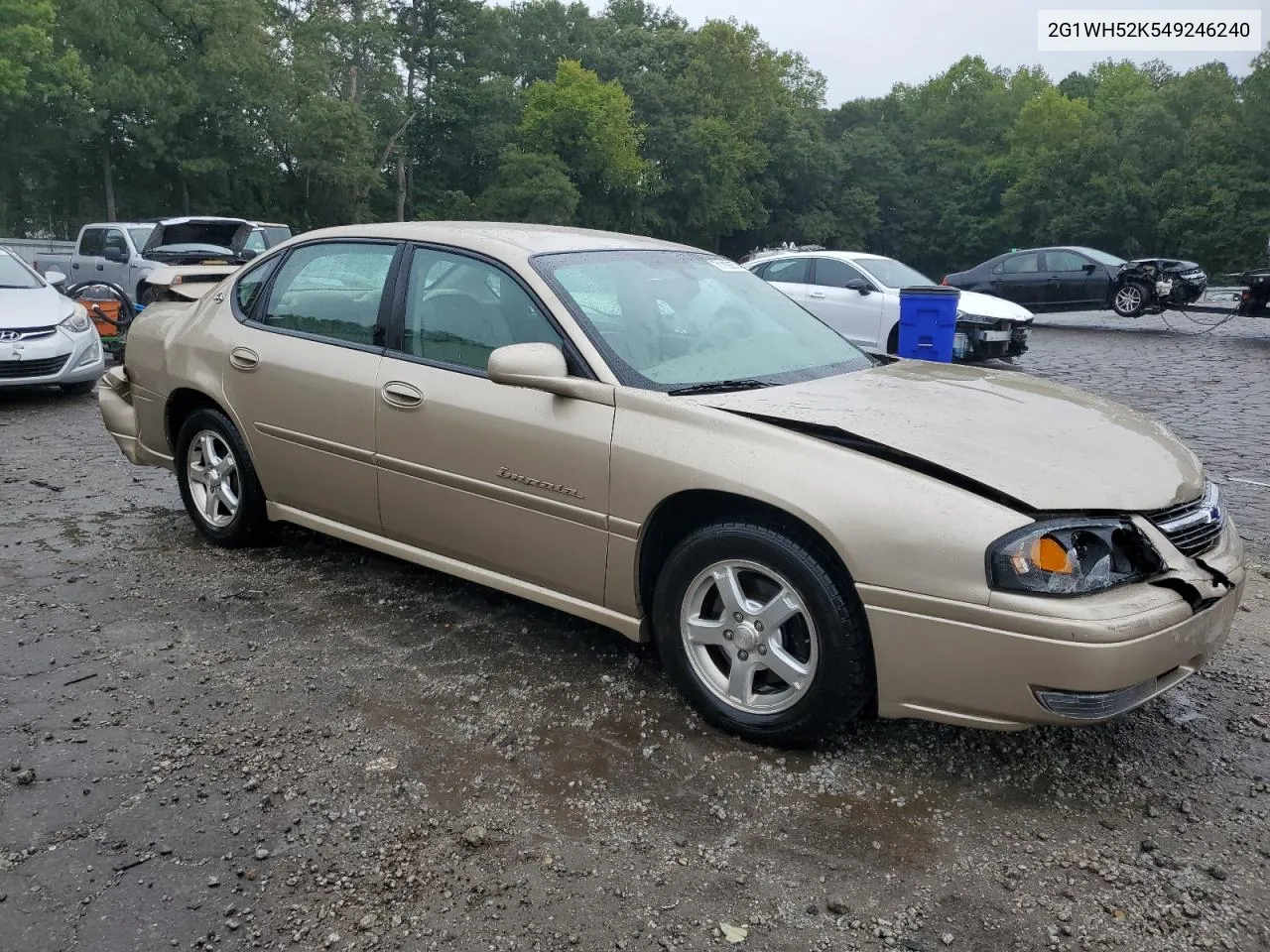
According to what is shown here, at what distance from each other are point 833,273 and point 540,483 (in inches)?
397

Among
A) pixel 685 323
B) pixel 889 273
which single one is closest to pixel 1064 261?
pixel 889 273

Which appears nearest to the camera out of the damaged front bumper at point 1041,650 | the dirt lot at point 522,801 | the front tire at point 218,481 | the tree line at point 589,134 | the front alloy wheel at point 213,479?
Answer: the dirt lot at point 522,801

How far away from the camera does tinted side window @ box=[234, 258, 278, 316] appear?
4793mm

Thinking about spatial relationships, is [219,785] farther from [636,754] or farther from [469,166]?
[469,166]

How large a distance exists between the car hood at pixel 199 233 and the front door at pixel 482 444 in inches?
473

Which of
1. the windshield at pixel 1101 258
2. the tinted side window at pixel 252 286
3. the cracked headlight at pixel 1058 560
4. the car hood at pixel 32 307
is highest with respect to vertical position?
the tinted side window at pixel 252 286

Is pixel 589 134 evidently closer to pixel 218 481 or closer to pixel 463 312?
pixel 218 481

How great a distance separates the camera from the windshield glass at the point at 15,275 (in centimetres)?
990

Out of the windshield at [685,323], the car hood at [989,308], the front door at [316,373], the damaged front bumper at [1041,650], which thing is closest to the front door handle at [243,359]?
the front door at [316,373]

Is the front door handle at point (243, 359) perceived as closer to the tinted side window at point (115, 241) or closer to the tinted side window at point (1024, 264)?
the tinted side window at point (115, 241)

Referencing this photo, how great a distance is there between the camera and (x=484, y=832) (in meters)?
2.75

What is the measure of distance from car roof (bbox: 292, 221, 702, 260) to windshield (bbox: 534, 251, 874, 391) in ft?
0.26

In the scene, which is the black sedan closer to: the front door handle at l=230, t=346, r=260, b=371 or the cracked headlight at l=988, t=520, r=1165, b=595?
the front door handle at l=230, t=346, r=260, b=371

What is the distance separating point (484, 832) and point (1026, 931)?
1.37m
